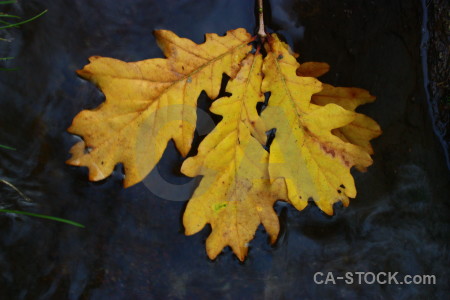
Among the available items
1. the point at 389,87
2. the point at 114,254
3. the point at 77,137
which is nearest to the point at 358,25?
the point at 389,87

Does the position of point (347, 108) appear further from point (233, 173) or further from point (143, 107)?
point (143, 107)

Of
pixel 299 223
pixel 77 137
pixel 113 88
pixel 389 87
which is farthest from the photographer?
pixel 389 87

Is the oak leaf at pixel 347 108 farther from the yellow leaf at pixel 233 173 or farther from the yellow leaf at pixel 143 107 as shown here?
the yellow leaf at pixel 143 107

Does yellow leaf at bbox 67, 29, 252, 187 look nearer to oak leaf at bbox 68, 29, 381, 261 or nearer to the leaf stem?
oak leaf at bbox 68, 29, 381, 261

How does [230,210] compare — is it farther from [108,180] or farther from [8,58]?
[8,58]

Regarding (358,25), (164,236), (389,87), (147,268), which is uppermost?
(358,25)
